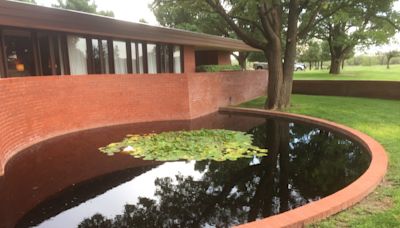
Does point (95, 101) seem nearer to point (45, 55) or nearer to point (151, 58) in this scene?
point (45, 55)

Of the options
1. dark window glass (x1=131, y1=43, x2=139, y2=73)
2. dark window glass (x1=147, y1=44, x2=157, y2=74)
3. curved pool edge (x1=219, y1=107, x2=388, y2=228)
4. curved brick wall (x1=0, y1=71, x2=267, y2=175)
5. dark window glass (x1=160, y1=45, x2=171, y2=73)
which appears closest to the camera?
curved pool edge (x1=219, y1=107, x2=388, y2=228)

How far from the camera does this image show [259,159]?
27.4 ft

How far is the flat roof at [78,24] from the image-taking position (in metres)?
9.36

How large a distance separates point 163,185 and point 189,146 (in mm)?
2624

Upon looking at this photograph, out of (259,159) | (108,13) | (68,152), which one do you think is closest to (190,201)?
(259,159)

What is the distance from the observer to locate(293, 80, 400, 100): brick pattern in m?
18.7

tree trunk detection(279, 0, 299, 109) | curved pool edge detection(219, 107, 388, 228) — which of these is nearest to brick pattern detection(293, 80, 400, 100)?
tree trunk detection(279, 0, 299, 109)

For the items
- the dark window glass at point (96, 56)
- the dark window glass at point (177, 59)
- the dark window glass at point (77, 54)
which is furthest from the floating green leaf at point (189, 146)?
the dark window glass at point (177, 59)

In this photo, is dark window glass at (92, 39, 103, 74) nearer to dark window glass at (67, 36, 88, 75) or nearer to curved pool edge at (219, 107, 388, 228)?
dark window glass at (67, 36, 88, 75)

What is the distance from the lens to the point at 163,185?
6.75 metres

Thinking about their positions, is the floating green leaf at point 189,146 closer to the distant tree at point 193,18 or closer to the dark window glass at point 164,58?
the distant tree at point 193,18

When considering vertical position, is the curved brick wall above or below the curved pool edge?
above

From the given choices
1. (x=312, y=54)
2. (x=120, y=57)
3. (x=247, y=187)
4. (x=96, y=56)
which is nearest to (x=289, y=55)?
(x=120, y=57)

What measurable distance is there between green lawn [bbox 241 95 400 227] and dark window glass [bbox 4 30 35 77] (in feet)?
34.8
